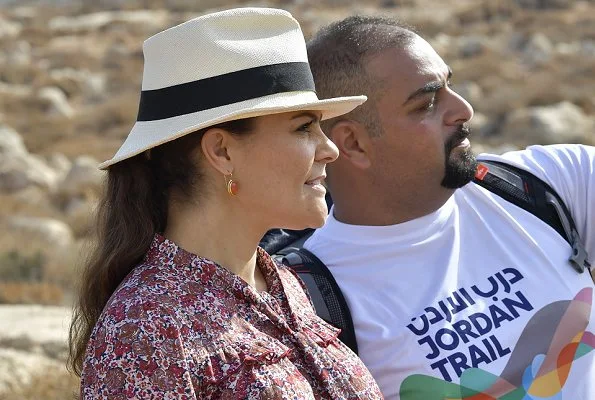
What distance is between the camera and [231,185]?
8.54 ft

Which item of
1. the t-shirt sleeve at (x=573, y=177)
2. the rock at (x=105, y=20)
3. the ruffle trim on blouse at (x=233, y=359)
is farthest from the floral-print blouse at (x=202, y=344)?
the rock at (x=105, y=20)

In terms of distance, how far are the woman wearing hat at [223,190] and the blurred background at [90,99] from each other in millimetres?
424

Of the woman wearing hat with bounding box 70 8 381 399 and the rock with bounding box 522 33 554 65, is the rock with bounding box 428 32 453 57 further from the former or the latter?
the woman wearing hat with bounding box 70 8 381 399

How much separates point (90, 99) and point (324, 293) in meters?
26.5

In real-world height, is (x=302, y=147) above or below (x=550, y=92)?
above

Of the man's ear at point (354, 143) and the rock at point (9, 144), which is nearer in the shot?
the man's ear at point (354, 143)

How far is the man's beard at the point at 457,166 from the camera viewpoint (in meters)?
3.38

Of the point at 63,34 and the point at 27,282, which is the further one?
the point at 63,34

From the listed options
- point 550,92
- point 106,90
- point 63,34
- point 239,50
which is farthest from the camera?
point 63,34

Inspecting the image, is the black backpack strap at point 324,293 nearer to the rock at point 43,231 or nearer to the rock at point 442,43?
the rock at point 43,231

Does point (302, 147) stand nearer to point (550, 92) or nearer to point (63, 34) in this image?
point (550, 92)

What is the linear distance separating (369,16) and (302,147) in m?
1.18

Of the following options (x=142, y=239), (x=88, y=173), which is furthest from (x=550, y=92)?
(x=142, y=239)

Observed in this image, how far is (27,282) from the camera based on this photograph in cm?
978
